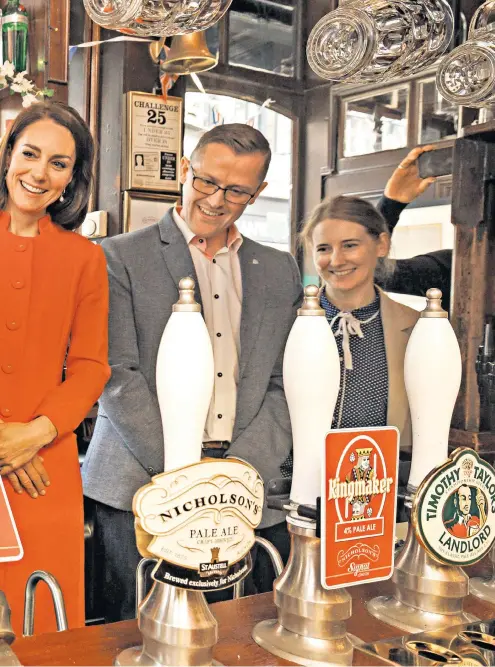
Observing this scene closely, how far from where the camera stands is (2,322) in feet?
4.93

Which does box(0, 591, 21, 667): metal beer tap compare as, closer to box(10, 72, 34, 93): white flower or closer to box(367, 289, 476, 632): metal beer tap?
box(367, 289, 476, 632): metal beer tap

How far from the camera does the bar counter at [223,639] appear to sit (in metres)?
0.96

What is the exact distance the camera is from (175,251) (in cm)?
182

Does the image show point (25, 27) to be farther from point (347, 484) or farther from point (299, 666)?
point (299, 666)

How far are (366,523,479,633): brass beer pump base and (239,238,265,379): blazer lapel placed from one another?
0.78 meters

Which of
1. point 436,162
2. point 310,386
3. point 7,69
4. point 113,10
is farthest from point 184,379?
point 436,162

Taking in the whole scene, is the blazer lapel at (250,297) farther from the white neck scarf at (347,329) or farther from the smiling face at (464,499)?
the smiling face at (464,499)

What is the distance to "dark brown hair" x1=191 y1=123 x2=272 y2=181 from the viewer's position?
1834 mm

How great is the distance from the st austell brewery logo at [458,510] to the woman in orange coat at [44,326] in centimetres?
67

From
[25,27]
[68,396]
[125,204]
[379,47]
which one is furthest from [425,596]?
[25,27]

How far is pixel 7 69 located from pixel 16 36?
0.42ft

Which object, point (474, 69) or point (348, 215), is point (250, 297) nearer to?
point (348, 215)

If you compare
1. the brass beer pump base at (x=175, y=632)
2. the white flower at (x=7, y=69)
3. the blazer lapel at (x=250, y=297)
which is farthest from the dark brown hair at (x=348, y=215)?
the brass beer pump base at (x=175, y=632)

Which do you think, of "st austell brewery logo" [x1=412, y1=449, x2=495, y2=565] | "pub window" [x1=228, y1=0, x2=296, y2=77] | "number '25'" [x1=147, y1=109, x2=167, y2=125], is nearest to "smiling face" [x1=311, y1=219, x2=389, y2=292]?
"number '25'" [x1=147, y1=109, x2=167, y2=125]
